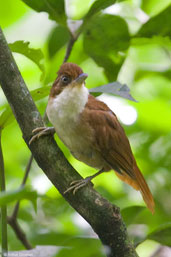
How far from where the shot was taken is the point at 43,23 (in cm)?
341

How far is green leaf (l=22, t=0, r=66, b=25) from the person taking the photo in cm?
205

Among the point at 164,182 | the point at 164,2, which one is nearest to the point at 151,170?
the point at 164,182

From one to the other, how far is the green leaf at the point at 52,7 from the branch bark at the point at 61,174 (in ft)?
1.80

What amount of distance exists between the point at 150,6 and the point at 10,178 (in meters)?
1.23

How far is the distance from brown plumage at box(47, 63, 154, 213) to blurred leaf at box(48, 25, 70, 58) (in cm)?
23

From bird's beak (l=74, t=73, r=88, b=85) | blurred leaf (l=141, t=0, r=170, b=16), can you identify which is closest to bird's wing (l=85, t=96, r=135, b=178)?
bird's beak (l=74, t=73, r=88, b=85)

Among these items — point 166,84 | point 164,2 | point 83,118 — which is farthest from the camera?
point 166,84

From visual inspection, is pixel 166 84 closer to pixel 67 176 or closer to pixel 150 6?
pixel 150 6

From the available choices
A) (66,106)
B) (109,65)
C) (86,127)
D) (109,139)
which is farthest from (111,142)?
(109,65)

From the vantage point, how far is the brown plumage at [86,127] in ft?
6.77

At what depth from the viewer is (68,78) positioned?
2125 mm

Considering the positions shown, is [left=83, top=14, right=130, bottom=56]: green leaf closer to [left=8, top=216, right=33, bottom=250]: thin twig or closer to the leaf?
the leaf

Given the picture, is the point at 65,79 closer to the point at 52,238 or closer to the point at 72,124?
the point at 72,124

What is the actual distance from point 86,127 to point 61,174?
0.59 metres
